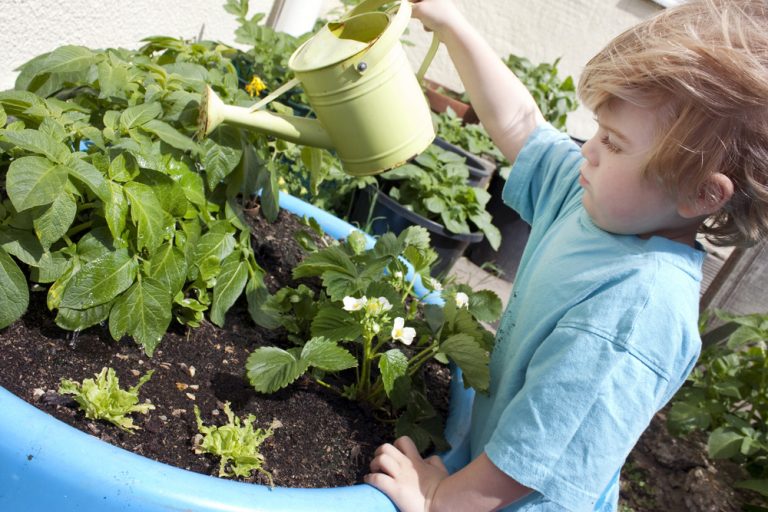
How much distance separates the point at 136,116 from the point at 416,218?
1632mm

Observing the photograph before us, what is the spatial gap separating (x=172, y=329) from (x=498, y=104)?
2.90ft

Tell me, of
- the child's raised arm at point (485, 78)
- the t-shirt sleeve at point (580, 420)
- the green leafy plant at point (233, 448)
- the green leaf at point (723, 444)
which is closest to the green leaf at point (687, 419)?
the green leaf at point (723, 444)

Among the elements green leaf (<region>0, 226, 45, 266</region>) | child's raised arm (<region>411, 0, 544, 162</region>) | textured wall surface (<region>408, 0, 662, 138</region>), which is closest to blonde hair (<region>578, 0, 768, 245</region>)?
child's raised arm (<region>411, 0, 544, 162</region>)

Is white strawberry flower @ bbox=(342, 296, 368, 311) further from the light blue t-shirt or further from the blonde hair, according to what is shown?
the blonde hair

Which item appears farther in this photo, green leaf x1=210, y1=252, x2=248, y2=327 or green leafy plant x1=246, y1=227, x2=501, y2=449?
green leaf x1=210, y1=252, x2=248, y2=327

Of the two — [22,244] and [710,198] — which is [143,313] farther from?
[710,198]

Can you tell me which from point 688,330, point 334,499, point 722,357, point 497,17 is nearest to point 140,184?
point 334,499

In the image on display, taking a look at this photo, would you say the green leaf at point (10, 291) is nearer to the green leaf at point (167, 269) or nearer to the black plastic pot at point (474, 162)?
the green leaf at point (167, 269)

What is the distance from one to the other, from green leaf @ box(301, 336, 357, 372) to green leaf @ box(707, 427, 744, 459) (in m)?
1.41

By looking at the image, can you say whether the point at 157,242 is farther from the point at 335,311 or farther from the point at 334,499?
the point at 334,499

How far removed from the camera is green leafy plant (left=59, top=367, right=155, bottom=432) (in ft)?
3.87

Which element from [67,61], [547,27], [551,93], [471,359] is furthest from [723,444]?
[547,27]

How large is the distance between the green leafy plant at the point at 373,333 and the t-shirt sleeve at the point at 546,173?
25 centimetres

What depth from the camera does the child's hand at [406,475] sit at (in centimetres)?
126
